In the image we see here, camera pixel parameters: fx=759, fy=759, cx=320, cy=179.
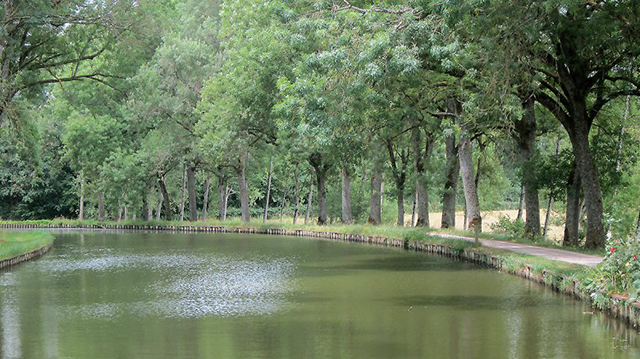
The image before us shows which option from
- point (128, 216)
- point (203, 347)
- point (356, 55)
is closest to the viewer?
point (203, 347)

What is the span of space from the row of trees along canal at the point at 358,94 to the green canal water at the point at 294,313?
2.95m

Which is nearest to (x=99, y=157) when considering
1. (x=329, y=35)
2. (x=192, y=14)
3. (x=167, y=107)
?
(x=167, y=107)

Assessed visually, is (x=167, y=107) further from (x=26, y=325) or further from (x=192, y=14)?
(x=26, y=325)

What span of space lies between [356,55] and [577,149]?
8.18m

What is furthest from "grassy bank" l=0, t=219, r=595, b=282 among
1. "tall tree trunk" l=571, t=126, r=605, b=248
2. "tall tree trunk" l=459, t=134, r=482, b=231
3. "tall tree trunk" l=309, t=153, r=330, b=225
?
"tall tree trunk" l=571, t=126, r=605, b=248

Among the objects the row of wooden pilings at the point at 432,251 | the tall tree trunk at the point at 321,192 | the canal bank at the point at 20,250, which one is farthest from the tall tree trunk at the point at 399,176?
the canal bank at the point at 20,250

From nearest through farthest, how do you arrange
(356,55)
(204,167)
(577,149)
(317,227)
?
1. (356,55)
2. (577,149)
3. (317,227)
4. (204,167)

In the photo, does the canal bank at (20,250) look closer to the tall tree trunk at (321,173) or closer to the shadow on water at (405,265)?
the shadow on water at (405,265)

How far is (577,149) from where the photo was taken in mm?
24156

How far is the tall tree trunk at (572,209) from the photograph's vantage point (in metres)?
26.3

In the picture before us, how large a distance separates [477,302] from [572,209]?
11.6m

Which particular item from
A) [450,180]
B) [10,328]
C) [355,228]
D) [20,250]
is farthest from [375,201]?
[10,328]

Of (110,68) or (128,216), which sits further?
(128,216)

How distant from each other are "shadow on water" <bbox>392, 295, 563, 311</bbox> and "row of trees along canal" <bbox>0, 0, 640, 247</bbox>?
2687mm
